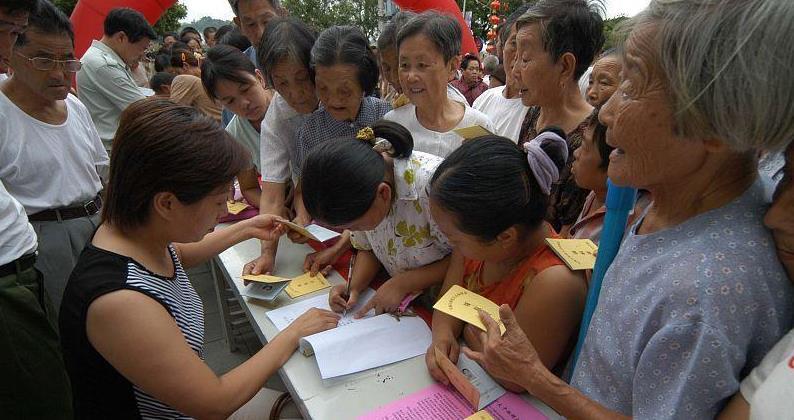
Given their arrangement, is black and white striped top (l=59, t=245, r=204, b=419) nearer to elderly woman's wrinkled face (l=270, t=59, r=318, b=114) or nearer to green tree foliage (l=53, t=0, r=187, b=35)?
elderly woman's wrinkled face (l=270, t=59, r=318, b=114)

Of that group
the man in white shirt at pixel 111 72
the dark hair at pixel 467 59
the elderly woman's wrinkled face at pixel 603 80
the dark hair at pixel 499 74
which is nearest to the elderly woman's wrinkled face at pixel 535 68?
the elderly woman's wrinkled face at pixel 603 80

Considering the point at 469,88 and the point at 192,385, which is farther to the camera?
the point at 469,88

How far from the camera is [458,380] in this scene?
41.6 inches

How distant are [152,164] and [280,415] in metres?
0.86

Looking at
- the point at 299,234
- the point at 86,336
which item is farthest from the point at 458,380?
the point at 299,234

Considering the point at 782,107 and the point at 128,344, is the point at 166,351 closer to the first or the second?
the point at 128,344

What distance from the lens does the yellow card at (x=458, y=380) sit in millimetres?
1008

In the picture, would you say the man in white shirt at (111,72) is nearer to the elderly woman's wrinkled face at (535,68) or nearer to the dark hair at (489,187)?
the elderly woman's wrinkled face at (535,68)

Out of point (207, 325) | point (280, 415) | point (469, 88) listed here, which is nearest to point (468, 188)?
point (280, 415)

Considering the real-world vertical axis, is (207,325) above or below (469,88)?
below

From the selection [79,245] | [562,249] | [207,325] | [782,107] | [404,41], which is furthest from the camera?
[207,325]

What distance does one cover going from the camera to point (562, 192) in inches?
65.4

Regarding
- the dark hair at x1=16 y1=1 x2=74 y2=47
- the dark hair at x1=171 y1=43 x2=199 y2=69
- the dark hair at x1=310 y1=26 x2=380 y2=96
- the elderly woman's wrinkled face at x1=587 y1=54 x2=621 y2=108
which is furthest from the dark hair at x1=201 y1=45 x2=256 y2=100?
the dark hair at x1=171 y1=43 x2=199 y2=69

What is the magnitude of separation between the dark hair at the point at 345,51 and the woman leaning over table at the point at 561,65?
64 centimetres
